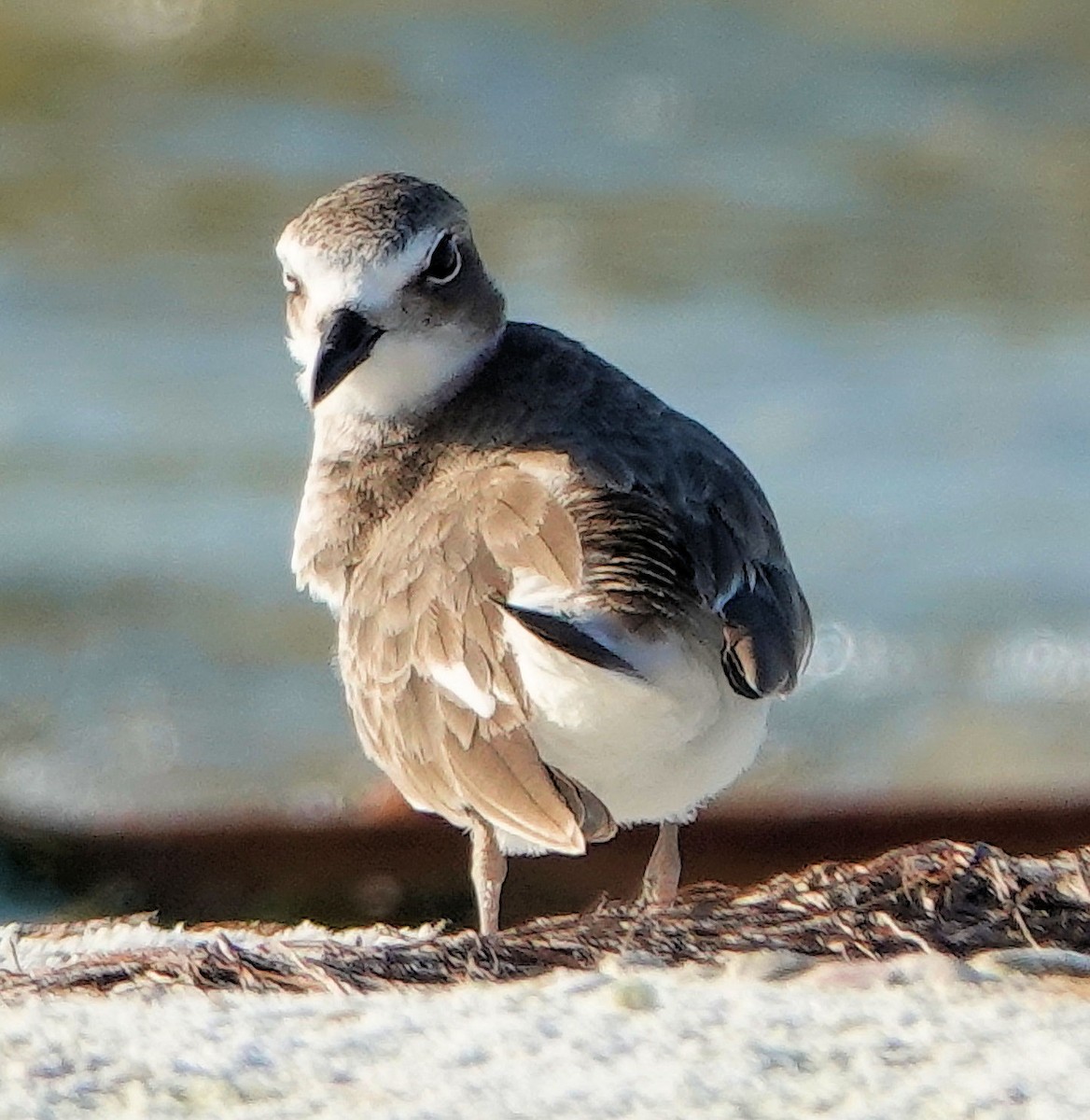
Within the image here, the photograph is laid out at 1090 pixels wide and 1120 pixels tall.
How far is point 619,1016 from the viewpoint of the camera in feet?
9.02

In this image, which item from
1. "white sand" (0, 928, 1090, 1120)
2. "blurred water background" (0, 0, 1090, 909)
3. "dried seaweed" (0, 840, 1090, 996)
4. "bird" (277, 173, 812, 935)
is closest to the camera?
"white sand" (0, 928, 1090, 1120)

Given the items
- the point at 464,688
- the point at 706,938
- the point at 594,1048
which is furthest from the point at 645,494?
the point at 594,1048

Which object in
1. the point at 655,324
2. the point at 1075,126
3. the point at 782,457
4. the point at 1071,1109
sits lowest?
the point at 1071,1109

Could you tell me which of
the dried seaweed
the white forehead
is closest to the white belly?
the dried seaweed

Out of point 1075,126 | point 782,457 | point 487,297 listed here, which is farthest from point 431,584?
point 1075,126

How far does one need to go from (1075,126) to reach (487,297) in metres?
7.31

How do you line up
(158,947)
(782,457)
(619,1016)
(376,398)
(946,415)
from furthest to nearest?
(946,415) < (782,457) < (376,398) < (158,947) < (619,1016)

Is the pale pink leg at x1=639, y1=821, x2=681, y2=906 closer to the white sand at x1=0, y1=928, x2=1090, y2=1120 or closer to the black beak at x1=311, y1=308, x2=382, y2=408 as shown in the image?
the black beak at x1=311, y1=308, x2=382, y2=408

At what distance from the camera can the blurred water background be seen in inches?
303

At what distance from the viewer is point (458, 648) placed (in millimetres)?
3586

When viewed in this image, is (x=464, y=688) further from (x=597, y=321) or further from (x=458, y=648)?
Answer: (x=597, y=321)

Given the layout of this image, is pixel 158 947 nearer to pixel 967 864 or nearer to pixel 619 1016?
pixel 619 1016

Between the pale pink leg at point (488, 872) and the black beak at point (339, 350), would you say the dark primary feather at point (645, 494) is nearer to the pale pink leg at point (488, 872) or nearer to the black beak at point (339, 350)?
the black beak at point (339, 350)

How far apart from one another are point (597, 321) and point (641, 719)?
20.6 feet
